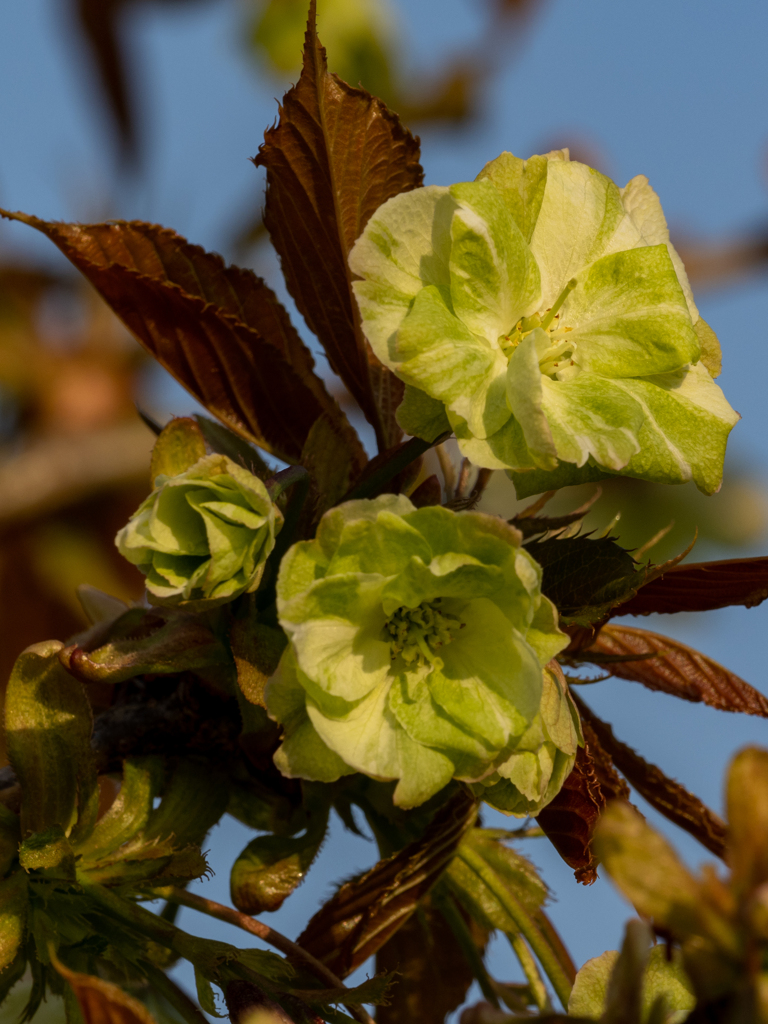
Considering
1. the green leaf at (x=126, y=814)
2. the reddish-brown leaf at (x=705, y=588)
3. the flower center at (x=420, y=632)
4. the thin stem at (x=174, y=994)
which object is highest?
the reddish-brown leaf at (x=705, y=588)

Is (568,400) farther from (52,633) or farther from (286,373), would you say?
(52,633)

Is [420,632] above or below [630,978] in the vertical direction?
above

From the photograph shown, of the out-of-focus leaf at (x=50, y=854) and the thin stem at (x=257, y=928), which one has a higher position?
the out-of-focus leaf at (x=50, y=854)

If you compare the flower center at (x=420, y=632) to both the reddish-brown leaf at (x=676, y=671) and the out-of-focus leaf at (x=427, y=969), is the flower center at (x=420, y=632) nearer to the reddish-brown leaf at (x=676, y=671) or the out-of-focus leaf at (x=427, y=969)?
the reddish-brown leaf at (x=676, y=671)

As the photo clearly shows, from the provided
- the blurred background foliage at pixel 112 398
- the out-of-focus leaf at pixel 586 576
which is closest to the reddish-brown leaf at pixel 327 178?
the out-of-focus leaf at pixel 586 576

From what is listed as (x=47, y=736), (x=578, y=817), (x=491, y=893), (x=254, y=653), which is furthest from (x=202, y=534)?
(x=491, y=893)

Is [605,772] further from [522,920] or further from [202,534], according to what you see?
[202,534]

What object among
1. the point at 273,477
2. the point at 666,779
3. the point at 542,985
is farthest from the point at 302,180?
the point at 542,985

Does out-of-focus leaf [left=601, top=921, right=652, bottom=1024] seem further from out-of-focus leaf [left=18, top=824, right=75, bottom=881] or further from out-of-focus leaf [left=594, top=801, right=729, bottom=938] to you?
out-of-focus leaf [left=18, top=824, right=75, bottom=881]
